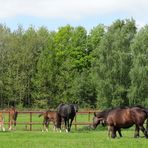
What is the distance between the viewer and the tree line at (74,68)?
59.5m

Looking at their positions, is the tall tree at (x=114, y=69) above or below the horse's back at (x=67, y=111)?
above

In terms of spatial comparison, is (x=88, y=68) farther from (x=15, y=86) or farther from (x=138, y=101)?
(x=138, y=101)

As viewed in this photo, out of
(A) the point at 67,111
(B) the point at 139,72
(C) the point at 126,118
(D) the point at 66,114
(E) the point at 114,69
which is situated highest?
(E) the point at 114,69

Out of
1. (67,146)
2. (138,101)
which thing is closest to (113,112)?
(67,146)

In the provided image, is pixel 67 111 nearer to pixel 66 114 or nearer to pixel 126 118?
pixel 66 114

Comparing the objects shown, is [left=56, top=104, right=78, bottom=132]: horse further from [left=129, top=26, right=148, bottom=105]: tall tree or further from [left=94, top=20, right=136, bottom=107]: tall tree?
[left=94, top=20, right=136, bottom=107]: tall tree

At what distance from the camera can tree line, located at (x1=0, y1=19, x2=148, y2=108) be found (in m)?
59.5

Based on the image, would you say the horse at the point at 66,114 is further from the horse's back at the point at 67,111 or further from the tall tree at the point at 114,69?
the tall tree at the point at 114,69

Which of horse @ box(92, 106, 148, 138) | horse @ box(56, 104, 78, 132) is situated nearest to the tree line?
horse @ box(56, 104, 78, 132)

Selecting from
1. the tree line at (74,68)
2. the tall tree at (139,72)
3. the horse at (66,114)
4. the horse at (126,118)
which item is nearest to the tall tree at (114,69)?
the tree line at (74,68)

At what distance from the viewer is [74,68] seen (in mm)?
81000

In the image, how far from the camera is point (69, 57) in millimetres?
80188

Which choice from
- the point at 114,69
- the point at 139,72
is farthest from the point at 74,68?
the point at 139,72

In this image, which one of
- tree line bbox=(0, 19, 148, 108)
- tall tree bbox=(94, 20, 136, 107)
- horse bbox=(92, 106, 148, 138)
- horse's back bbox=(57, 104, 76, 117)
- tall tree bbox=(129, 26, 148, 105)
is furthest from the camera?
tall tree bbox=(94, 20, 136, 107)
